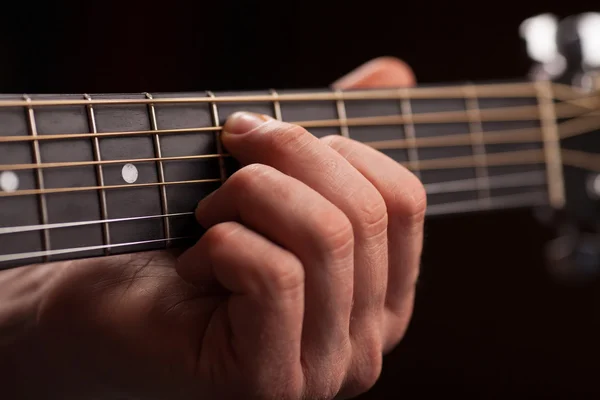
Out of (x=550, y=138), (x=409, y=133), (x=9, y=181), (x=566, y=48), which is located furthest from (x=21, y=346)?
(x=566, y=48)

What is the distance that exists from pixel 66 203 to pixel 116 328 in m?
0.13

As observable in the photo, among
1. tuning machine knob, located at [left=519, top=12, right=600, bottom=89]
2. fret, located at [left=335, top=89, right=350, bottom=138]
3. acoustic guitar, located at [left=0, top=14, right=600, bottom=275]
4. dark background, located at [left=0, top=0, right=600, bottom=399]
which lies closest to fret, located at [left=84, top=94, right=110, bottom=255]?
acoustic guitar, located at [left=0, top=14, right=600, bottom=275]

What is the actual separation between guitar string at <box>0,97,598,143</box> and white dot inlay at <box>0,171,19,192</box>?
22mm

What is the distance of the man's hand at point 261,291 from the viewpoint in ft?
1.38

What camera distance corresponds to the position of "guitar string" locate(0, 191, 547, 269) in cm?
39

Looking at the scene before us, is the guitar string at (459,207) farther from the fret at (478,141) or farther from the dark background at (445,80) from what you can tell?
the dark background at (445,80)

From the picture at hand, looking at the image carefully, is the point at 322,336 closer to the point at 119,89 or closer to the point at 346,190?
the point at 346,190

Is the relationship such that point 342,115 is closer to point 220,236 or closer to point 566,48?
point 220,236

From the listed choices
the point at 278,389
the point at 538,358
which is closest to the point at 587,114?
the point at 538,358

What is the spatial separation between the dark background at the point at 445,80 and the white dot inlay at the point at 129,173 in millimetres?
504

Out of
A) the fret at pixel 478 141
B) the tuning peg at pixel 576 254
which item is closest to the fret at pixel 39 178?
the fret at pixel 478 141

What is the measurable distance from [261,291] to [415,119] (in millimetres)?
298

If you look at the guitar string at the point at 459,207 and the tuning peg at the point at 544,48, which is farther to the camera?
the tuning peg at the point at 544,48

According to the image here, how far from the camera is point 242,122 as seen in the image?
0.47 m
